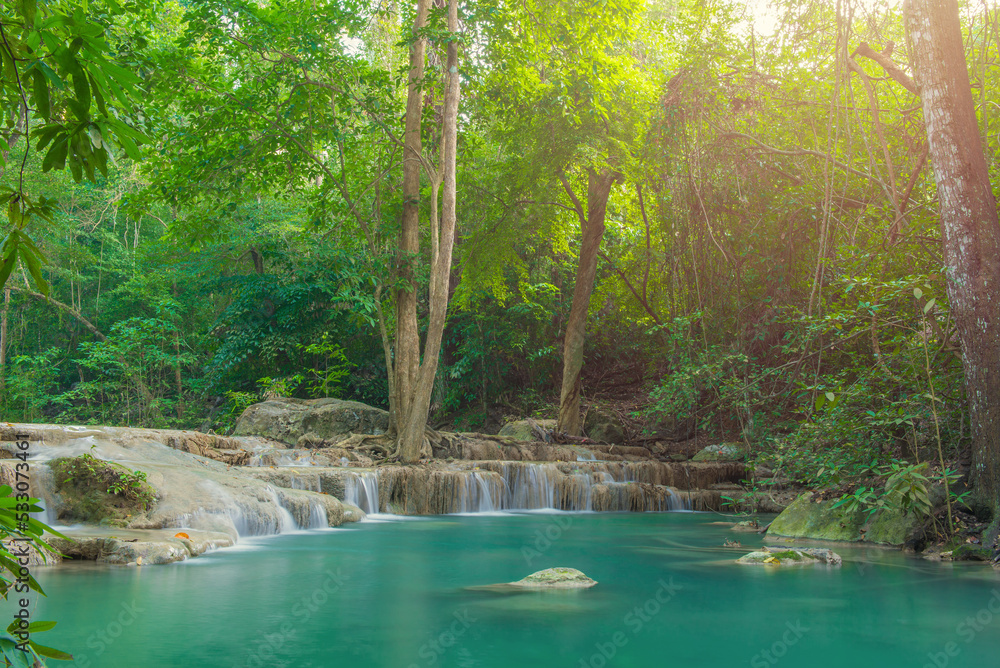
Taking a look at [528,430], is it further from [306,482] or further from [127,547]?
[127,547]

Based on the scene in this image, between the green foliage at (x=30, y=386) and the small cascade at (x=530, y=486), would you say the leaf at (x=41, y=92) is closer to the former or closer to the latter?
the small cascade at (x=530, y=486)

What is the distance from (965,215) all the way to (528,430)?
11.1 metres

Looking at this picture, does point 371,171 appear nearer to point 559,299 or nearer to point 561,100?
point 561,100

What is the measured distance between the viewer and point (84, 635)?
420 cm

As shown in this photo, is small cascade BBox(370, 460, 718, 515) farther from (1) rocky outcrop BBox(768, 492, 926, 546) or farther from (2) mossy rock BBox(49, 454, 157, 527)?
(1) rocky outcrop BBox(768, 492, 926, 546)

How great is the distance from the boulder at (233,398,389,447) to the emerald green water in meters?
7.87

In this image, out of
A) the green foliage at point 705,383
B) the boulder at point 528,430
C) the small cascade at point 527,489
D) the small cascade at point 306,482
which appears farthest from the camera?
the boulder at point 528,430

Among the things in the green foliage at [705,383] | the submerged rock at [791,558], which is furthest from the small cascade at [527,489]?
the submerged rock at [791,558]

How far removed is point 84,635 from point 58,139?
3899 millimetres

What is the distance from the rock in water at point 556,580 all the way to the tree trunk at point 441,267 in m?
6.39

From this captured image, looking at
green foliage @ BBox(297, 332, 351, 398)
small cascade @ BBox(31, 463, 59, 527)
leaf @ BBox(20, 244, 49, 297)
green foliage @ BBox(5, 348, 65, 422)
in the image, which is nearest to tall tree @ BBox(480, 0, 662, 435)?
green foliage @ BBox(297, 332, 351, 398)

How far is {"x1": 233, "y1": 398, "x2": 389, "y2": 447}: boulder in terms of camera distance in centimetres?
1510

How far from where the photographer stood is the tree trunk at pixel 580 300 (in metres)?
15.9

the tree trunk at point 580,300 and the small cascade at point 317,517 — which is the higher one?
the tree trunk at point 580,300
